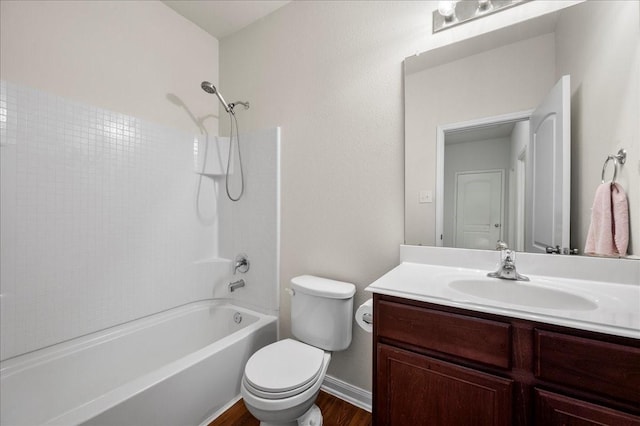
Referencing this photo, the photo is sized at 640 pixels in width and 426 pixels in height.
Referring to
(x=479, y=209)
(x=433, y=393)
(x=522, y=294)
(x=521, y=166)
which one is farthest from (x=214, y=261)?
(x=521, y=166)

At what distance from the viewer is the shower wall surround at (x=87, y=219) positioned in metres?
1.31

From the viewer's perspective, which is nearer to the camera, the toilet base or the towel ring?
the towel ring

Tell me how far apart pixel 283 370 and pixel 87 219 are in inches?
56.2

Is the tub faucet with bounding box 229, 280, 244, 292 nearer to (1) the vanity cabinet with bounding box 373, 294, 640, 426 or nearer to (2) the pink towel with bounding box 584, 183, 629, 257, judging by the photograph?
(1) the vanity cabinet with bounding box 373, 294, 640, 426

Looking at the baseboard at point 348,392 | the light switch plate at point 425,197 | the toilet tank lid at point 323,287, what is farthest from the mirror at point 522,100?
the baseboard at point 348,392

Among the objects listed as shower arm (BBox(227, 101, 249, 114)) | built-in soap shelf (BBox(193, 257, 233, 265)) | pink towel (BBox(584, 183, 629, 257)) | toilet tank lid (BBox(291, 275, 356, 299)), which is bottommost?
toilet tank lid (BBox(291, 275, 356, 299))

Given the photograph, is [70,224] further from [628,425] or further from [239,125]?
[628,425]

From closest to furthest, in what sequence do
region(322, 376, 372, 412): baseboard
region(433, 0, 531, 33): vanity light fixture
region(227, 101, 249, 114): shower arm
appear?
1. region(433, 0, 531, 33): vanity light fixture
2. region(322, 376, 372, 412): baseboard
3. region(227, 101, 249, 114): shower arm

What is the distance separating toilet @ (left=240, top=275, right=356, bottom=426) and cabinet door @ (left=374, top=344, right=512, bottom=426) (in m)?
0.36

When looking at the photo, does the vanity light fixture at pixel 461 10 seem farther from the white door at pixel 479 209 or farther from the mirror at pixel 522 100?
the white door at pixel 479 209

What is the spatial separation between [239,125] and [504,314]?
207 centimetres

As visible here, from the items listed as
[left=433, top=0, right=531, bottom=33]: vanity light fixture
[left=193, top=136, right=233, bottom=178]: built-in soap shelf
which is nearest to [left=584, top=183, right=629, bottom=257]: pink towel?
[left=433, top=0, right=531, bottom=33]: vanity light fixture

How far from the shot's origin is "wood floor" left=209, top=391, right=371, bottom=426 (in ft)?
4.75

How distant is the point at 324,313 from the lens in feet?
4.98
